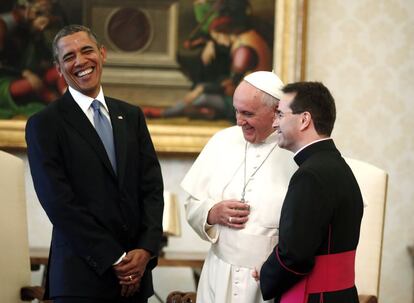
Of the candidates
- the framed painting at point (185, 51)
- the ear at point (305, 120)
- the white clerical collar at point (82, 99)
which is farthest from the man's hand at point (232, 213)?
the framed painting at point (185, 51)

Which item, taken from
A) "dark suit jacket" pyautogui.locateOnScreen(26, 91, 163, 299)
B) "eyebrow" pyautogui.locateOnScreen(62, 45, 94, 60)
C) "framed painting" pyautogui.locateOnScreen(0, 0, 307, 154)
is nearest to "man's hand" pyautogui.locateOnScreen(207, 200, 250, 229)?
"dark suit jacket" pyautogui.locateOnScreen(26, 91, 163, 299)

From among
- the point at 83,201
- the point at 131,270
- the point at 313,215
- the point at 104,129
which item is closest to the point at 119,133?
the point at 104,129

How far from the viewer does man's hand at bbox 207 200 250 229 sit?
8.89 feet

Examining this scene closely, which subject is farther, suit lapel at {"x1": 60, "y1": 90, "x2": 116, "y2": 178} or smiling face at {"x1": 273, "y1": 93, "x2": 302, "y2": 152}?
suit lapel at {"x1": 60, "y1": 90, "x2": 116, "y2": 178}

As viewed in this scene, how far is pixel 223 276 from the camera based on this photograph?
2773 millimetres

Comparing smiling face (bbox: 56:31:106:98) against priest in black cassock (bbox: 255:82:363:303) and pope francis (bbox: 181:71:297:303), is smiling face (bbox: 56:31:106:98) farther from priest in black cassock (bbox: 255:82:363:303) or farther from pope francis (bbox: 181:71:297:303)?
priest in black cassock (bbox: 255:82:363:303)

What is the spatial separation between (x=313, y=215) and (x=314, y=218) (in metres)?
0.01

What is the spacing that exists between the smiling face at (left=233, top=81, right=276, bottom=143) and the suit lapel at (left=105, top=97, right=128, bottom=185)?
48 centimetres

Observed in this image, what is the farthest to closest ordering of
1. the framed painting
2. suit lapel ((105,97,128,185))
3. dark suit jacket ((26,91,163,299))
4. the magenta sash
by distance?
the framed painting < suit lapel ((105,97,128,185)) < dark suit jacket ((26,91,163,299)) < the magenta sash

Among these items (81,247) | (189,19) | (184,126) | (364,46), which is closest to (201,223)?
(81,247)

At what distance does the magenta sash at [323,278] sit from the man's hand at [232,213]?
412 millimetres

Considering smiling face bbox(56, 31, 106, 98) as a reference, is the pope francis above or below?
below

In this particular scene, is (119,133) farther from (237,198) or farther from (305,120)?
(305,120)

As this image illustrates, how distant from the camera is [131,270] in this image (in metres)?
2.50
